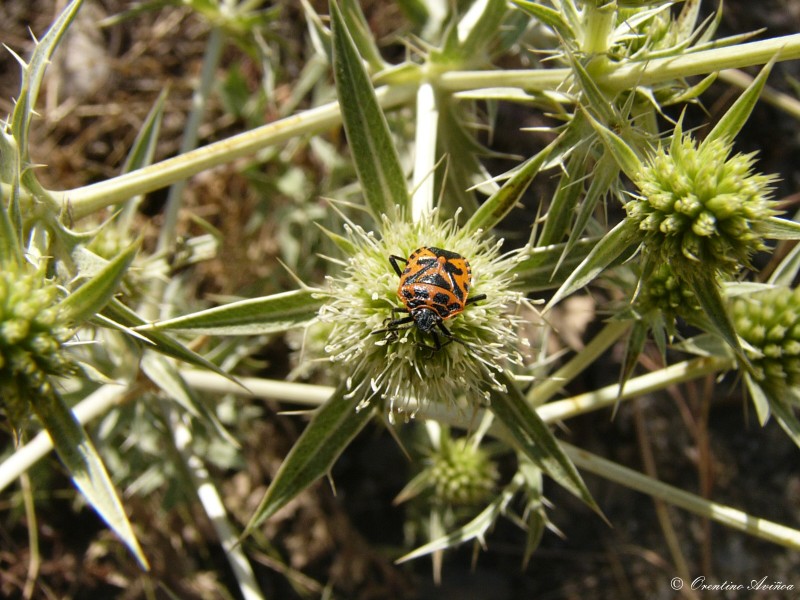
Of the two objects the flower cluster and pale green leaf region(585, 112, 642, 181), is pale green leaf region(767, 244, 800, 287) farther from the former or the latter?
pale green leaf region(585, 112, 642, 181)

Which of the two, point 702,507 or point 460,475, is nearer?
point 702,507

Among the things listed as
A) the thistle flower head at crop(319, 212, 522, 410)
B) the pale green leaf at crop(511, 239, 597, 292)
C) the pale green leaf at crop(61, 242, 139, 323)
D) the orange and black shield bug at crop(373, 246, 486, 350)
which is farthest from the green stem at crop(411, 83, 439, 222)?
the pale green leaf at crop(61, 242, 139, 323)

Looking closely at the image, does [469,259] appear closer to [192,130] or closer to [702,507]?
[702,507]

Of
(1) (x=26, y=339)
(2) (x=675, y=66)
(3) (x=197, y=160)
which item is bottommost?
(1) (x=26, y=339)

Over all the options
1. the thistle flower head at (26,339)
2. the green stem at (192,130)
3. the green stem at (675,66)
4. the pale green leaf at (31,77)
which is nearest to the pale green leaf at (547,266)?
the green stem at (675,66)

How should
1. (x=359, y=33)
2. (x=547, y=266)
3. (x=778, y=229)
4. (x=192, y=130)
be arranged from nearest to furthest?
(x=778, y=229), (x=547, y=266), (x=359, y=33), (x=192, y=130)

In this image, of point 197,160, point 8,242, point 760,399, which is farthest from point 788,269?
point 8,242

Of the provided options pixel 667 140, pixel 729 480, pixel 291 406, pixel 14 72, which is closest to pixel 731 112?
pixel 667 140
